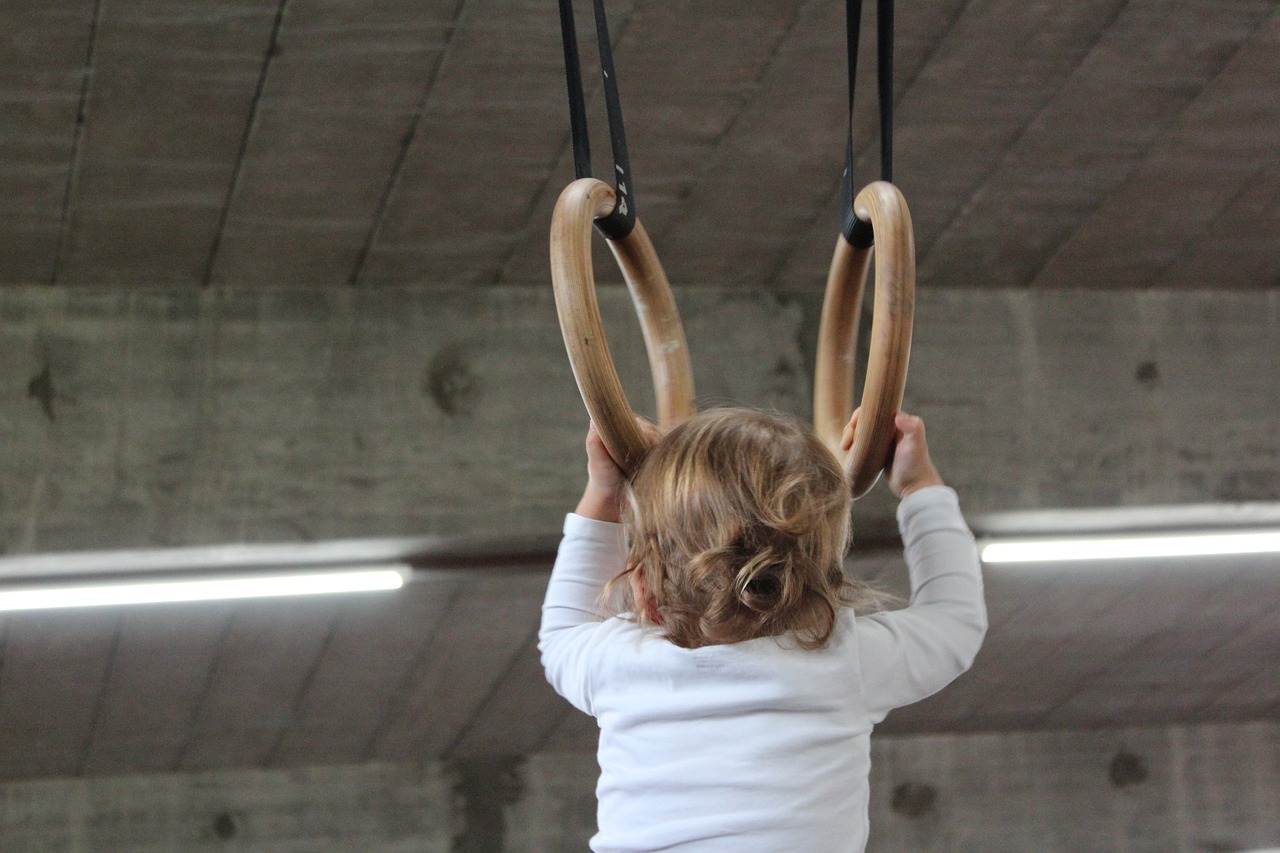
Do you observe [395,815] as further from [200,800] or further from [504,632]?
[504,632]

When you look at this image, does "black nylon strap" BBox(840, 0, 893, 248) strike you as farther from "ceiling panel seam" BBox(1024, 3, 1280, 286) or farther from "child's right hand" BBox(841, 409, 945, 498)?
"ceiling panel seam" BBox(1024, 3, 1280, 286)

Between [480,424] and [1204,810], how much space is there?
22.0 ft

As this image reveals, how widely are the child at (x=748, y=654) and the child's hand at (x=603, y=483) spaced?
4.6 inches

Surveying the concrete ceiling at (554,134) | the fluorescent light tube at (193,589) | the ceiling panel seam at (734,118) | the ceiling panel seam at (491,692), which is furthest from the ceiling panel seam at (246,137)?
the ceiling panel seam at (491,692)

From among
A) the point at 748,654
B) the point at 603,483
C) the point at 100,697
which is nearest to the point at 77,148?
the point at 603,483

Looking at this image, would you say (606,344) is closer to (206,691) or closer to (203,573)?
(203,573)

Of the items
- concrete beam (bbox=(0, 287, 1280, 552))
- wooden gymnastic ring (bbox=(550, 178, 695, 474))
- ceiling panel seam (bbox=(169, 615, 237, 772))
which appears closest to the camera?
wooden gymnastic ring (bbox=(550, 178, 695, 474))

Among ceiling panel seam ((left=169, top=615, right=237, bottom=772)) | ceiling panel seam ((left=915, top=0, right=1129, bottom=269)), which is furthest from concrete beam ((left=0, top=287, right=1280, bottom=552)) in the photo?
ceiling panel seam ((left=169, top=615, right=237, bottom=772))

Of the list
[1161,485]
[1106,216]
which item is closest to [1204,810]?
[1161,485]

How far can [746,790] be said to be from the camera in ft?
5.13

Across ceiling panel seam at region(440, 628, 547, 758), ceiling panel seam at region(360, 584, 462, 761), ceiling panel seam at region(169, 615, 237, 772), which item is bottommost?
ceiling panel seam at region(169, 615, 237, 772)

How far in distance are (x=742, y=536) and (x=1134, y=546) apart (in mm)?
4635

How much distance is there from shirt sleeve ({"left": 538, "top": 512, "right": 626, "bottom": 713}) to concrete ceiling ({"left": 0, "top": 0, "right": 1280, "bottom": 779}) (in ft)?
7.27

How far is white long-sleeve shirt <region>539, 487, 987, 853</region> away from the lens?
1.56m
